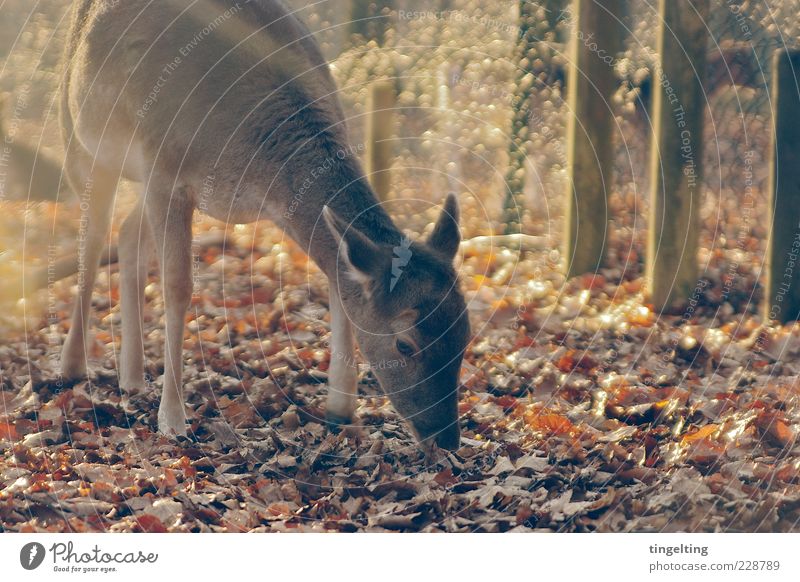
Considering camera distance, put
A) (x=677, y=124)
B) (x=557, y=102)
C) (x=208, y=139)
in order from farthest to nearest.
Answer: (x=557, y=102)
(x=677, y=124)
(x=208, y=139)

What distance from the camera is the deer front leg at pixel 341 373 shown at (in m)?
7.74

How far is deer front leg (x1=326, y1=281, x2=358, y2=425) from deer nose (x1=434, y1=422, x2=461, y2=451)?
1.26 meters

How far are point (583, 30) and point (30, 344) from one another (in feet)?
19.8

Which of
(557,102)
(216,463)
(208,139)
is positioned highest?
(557,102)

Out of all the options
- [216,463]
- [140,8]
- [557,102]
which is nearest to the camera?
[216,463]

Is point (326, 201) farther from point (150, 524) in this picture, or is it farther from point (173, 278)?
point (150, 524)

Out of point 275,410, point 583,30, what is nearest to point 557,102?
point 583,30

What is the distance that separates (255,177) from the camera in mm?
7410

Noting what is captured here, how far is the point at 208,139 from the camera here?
24.7ft

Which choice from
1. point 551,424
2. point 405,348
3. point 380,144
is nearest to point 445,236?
point 405,348

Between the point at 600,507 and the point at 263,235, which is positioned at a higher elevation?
the point at 263,235

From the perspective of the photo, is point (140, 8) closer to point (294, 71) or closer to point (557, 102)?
point (294, 71)

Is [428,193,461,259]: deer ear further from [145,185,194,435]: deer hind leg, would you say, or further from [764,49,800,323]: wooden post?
[764,49,800,323]: wooden post

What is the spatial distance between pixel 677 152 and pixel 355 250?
4.23 meters
